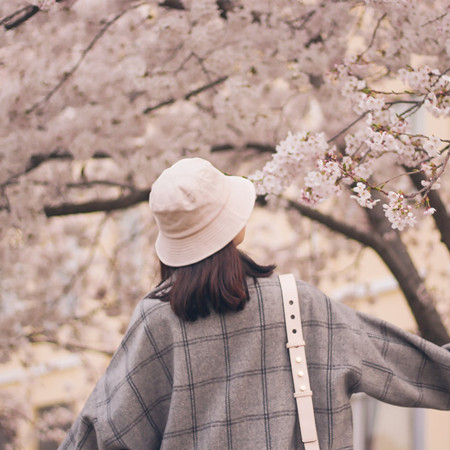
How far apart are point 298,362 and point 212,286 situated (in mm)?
285

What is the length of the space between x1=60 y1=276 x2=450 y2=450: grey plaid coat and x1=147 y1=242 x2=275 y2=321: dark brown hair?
40 millimetres

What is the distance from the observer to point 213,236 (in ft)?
6.57

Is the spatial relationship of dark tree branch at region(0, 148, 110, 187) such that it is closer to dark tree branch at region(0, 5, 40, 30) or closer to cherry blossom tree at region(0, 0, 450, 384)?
cherry blossom tree at region(0, 0, 450, 384)

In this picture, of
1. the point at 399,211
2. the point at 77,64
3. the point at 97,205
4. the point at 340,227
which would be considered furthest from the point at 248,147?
the point at 399,211

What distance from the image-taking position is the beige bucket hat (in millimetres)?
1999

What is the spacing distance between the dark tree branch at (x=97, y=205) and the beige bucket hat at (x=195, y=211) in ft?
7.32

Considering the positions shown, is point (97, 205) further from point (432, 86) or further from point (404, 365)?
point (404, 365)

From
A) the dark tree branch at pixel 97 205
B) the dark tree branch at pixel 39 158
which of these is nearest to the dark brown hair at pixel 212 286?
the dark tree branch at pixel 97 205

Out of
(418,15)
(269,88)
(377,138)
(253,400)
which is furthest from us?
(269,88)

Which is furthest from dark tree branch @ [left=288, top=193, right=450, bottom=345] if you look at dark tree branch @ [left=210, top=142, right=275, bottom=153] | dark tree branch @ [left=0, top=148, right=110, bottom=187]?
dark tree branch @ [left=0, top=148, right=110, bottom=187]

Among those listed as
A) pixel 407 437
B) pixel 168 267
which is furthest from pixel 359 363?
pixel 407 437

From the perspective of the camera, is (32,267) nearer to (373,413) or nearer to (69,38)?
(69,38)

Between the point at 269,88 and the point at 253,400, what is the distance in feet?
11.3

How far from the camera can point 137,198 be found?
14.1 ft
